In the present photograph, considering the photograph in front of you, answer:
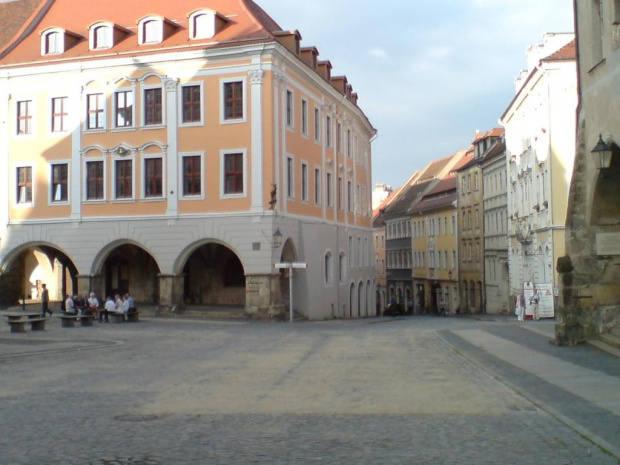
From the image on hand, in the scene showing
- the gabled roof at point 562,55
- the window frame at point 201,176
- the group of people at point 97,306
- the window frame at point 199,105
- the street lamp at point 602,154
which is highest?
the gabled roof at point 562,55

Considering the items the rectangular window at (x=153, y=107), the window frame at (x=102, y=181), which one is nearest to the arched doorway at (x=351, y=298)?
the window frame at (x=102, y=181)

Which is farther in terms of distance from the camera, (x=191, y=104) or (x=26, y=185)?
(x=26, y=185)

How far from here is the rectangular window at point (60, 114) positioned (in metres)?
43.3

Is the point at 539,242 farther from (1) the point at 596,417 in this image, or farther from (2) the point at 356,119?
(1) the point at 596,417

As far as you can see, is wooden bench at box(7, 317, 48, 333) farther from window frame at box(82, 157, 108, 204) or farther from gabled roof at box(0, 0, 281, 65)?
gabled roof at box(0, 0, 281, 65)

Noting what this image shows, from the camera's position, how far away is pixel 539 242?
161 ft

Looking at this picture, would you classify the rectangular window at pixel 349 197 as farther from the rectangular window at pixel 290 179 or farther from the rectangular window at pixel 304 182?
the rectangular window at pixel 290 179

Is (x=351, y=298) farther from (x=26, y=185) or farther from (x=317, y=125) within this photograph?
(x=26, y=185)

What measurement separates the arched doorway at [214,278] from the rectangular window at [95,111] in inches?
336

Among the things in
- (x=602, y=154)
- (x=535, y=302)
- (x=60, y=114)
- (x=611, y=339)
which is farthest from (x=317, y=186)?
(x=602, y=154)

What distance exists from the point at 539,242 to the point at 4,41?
108ft

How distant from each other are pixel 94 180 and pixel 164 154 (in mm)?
4204

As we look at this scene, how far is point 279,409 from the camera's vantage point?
464 inches

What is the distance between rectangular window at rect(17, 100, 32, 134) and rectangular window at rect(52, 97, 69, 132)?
145 centimetres
